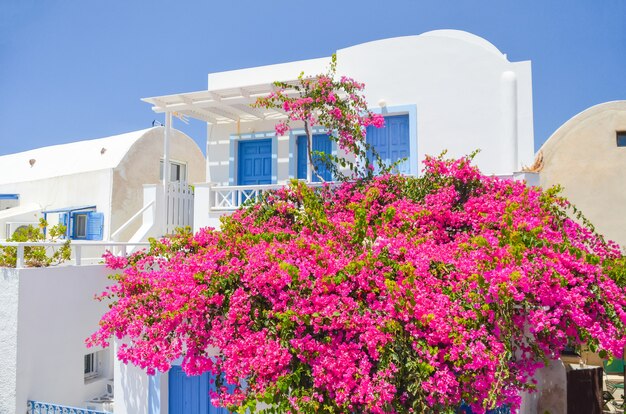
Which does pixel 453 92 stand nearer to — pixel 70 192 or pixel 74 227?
pixel 74 227

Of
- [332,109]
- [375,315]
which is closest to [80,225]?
[332,109]

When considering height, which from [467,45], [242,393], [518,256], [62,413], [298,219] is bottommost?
[62,413]

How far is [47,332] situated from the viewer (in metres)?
9.73

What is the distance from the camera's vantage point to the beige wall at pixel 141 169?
1911cm

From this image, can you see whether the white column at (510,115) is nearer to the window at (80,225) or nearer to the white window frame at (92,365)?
the white window frame at (92,365)

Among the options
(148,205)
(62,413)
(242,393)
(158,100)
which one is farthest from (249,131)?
(242,393)

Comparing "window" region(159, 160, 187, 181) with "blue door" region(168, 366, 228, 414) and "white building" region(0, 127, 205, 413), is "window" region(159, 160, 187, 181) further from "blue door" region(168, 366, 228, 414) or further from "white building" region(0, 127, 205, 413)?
"blue door" region(168, 366, 228, 414)

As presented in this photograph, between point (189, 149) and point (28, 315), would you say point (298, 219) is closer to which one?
point (28, 315)

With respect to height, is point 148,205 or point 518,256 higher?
point 148,205

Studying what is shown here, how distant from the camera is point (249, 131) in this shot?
15398mm

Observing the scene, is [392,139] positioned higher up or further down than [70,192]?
higher up

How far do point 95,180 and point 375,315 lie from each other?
16.6m

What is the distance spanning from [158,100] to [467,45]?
8.45m

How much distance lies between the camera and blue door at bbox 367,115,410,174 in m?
13.3
